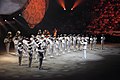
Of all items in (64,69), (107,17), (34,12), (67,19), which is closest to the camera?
(64,69)

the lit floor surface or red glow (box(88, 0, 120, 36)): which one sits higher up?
red glow (box(88, 0, 120, 36))

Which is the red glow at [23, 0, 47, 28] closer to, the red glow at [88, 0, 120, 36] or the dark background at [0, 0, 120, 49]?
the dark background at [0, 0, 120, 49]

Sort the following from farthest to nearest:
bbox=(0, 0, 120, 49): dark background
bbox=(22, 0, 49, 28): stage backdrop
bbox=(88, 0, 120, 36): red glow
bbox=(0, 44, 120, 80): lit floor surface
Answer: bbox=(88, 0, 120, 36): red glow → bbox=(0, 0, 120, 49): dark background → bbox=(22, 0, 49, 28): stage backdrop → bbox=(0, 44, 120, 80): lit floor surface

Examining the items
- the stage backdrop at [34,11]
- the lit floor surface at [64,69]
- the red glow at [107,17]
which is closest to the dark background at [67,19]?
the red glow at [107,17]

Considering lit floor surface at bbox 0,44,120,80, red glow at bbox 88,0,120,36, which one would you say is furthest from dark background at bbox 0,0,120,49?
lit floor surface at bbox 0,44,120,80

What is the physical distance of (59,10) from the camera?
4472 cm

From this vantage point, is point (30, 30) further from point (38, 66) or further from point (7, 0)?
point (38, 66)

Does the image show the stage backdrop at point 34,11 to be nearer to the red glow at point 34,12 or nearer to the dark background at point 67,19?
the red glow at point 34,12

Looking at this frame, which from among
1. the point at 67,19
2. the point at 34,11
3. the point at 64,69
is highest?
the point at 34,11

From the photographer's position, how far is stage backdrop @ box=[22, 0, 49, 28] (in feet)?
120

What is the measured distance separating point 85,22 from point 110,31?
4.75m

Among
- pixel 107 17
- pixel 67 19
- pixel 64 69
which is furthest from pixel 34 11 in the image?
pixel 64 69

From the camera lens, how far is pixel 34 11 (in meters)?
37.1

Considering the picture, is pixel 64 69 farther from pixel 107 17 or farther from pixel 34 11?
pixel 107 17
